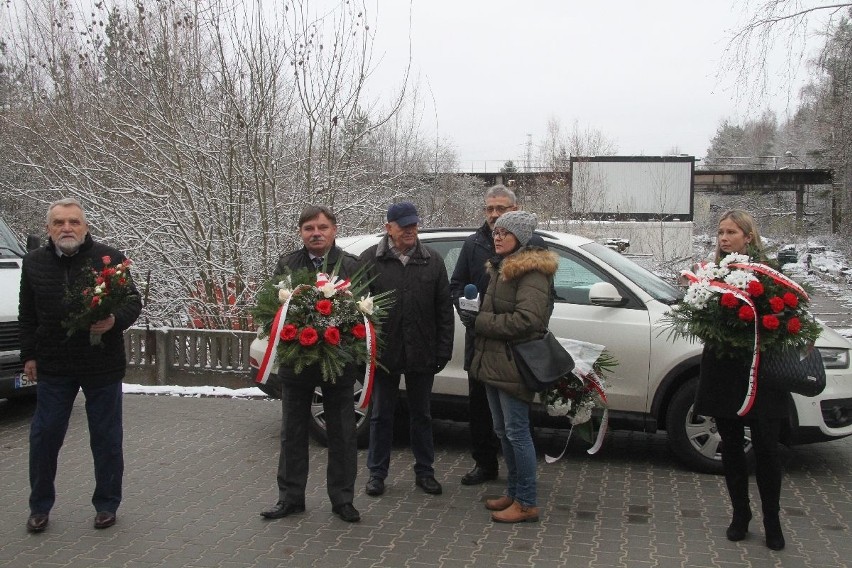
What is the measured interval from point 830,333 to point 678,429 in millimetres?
1435

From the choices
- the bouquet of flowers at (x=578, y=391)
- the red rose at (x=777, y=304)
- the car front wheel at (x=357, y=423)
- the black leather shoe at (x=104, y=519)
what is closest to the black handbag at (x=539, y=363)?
the bouquet of flowers at (x=578, y=391)

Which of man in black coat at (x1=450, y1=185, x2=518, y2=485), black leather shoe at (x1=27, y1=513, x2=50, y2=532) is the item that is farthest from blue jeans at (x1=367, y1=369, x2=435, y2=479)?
black leather shoe at (x1=27, y1=513, x2=50, y2=532)

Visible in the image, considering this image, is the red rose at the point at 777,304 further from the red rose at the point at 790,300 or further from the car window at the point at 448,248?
the car window at the point at 448,248

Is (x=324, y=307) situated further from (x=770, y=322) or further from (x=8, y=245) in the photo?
(x=8, y=245)

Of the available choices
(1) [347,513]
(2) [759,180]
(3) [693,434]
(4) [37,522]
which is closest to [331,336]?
(1) [347,513]

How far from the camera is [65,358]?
5.32 meters

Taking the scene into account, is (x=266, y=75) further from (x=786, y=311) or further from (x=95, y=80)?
(x=786, y=311)

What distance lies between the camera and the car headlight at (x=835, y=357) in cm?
655

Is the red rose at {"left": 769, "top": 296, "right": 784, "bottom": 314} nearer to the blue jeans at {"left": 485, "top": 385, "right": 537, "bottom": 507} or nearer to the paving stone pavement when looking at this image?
the paving stone pavement

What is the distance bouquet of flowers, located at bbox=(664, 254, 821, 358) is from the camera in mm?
4848

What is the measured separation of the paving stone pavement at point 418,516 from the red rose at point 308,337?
1193 millimetres

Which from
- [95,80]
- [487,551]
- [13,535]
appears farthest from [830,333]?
[95,80]

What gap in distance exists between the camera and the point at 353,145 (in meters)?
12.5

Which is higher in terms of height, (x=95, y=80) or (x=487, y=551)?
(x=95, y=80)
